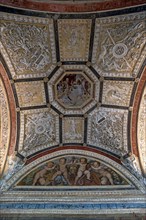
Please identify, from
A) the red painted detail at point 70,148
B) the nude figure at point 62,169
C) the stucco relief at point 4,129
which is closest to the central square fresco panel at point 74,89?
the red painted detail at point 70,148

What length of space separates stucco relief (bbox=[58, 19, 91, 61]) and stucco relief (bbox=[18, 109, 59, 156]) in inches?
85.8

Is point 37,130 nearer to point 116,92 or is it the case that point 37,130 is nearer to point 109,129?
point 109,129

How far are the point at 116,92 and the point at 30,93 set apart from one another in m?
2.82

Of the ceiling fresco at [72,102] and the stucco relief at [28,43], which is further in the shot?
the ceiling fresco at [72,102]

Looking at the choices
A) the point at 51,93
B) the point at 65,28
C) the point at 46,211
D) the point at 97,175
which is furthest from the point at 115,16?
the point at 46,211

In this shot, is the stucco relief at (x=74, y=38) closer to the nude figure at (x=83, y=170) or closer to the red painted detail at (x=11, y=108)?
the red painted detail at (x=11, y=108)

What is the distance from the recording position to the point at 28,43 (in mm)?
8242

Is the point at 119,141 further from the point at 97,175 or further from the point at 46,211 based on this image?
the point at 46,211

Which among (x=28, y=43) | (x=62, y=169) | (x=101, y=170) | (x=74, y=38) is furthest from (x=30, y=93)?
(x=101, y=170)

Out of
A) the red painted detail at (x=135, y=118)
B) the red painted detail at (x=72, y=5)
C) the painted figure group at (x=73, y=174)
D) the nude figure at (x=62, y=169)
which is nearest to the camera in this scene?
the red painted detail at (x=72, y=5)

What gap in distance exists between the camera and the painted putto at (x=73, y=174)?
9000mm

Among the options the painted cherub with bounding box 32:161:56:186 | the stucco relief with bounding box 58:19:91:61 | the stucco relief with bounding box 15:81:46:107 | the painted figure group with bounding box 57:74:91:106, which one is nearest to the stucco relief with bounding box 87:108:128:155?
the painted figure group with bounding box 57:74:91:106

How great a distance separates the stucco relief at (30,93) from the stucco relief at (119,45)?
6.51 feet

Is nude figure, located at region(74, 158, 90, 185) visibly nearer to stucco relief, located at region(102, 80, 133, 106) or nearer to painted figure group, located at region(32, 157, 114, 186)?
painted figure group, located at region(32, 157, 114, 186)
